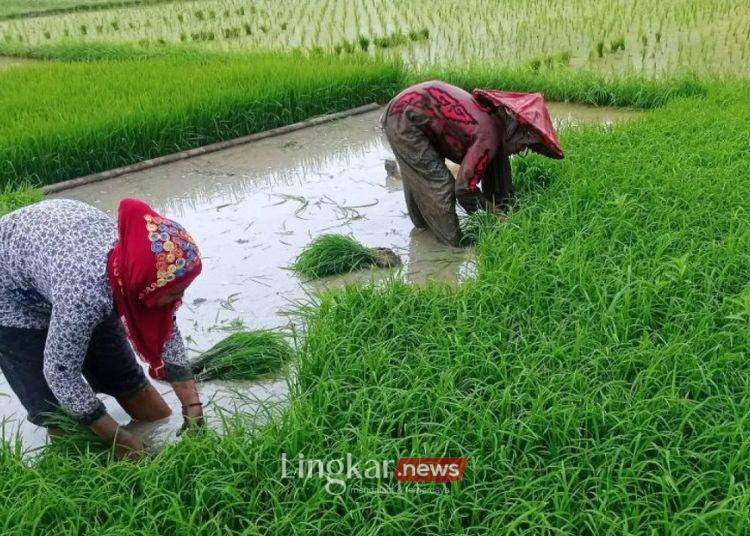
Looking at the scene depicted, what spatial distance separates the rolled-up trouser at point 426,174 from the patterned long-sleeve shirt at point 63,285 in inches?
80.7

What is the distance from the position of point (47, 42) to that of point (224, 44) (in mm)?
2936

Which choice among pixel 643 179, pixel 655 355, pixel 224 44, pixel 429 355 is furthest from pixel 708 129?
pixel 224 44

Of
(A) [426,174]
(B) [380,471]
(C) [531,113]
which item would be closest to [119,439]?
(B) [380,471]

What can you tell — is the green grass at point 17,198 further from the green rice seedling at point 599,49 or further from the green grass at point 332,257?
the green rice seedling at point 599,49

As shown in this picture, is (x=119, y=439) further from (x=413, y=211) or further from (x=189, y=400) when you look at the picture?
(x=413, y=211)

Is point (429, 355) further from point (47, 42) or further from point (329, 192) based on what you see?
point (47, 42)

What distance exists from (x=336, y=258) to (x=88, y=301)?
193cm

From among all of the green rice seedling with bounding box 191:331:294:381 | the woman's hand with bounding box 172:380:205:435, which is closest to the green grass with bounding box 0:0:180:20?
the green rice seedling with bounding box 191:331:294:381

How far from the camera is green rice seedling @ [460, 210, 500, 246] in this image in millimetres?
4037

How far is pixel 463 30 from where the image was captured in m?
10.3

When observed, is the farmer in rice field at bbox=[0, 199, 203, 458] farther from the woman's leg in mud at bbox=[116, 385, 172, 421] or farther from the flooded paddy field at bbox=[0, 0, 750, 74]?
the flooded paddy field at bbox=[0, 0, 750, 74]

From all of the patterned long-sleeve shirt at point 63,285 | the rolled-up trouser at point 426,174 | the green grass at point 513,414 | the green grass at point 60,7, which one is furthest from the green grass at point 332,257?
the green grass at point 60,7

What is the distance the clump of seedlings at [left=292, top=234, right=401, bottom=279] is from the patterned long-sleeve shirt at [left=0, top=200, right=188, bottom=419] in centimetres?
153

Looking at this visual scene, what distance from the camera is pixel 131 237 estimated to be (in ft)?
7.09
